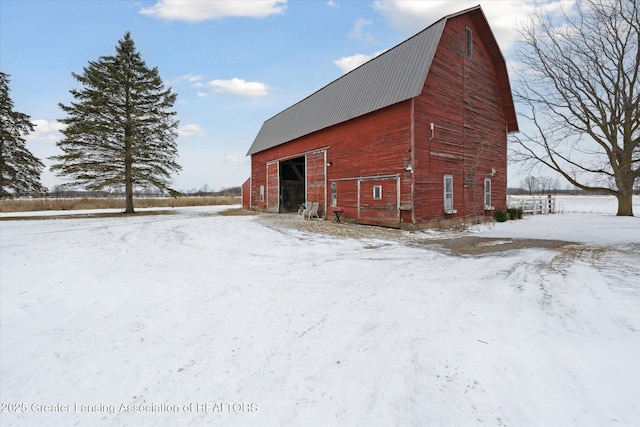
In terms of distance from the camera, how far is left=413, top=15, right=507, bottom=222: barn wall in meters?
12.8

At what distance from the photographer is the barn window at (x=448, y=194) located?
13.7 meters

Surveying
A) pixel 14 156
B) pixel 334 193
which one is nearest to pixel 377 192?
pixel 334 193

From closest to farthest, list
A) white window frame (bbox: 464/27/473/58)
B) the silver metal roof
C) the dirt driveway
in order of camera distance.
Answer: the dirt driveway < the silver metal roof < white window frame (bbox: 464/27/473/58)

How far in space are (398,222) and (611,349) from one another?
32.4 ft

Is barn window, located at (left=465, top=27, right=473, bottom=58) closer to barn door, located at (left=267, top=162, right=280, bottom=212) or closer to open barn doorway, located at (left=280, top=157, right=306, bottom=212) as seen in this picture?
open barn doorway, located at (left=280, top=157, right=306, bottom=212)

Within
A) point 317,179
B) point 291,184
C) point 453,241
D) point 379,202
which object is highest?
point 291,184

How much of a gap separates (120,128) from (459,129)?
80.5ft

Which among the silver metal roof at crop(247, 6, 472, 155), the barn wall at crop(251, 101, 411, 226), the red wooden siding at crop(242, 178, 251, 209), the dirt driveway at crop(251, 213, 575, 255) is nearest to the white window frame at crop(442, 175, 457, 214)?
the dirt driveway at crop(251, 213, 575, 255)

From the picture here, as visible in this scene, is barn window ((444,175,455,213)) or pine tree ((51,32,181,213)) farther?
pine tree ((51,32,181,213))

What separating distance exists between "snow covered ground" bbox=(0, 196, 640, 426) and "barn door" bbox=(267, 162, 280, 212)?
55.4 feet

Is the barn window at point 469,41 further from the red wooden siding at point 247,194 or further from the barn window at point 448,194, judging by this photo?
the red wooden siding at point 247,194

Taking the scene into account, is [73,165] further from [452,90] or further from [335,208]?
[452,90]

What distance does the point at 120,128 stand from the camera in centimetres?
2259

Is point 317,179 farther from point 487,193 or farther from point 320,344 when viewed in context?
point 320,344
